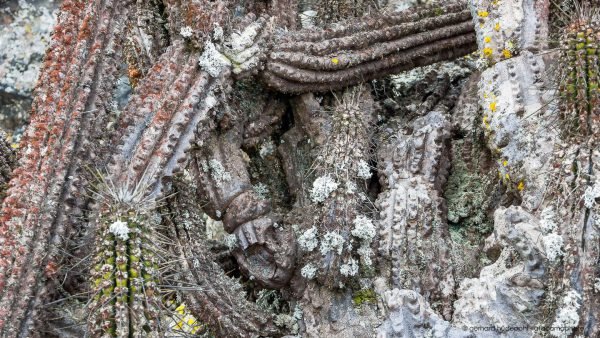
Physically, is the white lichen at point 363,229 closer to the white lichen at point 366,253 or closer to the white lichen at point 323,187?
the white lichen at point 366,253

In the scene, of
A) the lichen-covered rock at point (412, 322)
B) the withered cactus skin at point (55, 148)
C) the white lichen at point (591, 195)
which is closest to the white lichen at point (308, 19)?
the withered cactus skin at point (55, 148)

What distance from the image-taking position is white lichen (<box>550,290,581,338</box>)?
7.16ft

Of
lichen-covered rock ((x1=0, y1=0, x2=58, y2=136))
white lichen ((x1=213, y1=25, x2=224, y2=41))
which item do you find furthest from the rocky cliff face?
lichen-covered rock ((x1=0, y1=0, x2=58, y2=136))

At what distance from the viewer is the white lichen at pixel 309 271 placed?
287 cm

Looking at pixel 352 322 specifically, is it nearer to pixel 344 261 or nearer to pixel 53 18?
pixel 344 261

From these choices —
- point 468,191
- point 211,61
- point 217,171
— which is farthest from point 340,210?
point 211,61

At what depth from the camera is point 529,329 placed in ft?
7.63

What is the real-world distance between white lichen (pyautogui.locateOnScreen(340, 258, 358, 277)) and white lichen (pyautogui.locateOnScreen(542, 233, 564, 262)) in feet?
2.53

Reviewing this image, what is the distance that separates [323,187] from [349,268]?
0.29 m

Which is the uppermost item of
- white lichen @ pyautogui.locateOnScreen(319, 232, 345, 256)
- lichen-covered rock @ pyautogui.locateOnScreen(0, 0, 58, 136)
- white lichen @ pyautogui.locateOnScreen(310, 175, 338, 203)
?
lichen-covered rock @ pyautogui.locateOnScreen(0, 0, 58, 136)

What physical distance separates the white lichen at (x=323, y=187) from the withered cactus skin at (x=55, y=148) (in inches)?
28.6

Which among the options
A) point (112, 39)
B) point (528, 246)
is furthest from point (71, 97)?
point (528, 246)

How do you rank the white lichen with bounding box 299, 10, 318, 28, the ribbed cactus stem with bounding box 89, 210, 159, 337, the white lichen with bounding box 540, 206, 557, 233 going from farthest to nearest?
the white lichen with bounding box 299, 10, 318, 28, the white lichen with bounding box 540, 206, 557, 233, the ribbed cactus stem with bounding box 89, 210, 159, 337

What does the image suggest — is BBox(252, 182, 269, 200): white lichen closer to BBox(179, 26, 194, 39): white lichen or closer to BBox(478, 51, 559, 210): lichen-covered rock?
BBox(179, 26, 194, 39): white lichen
